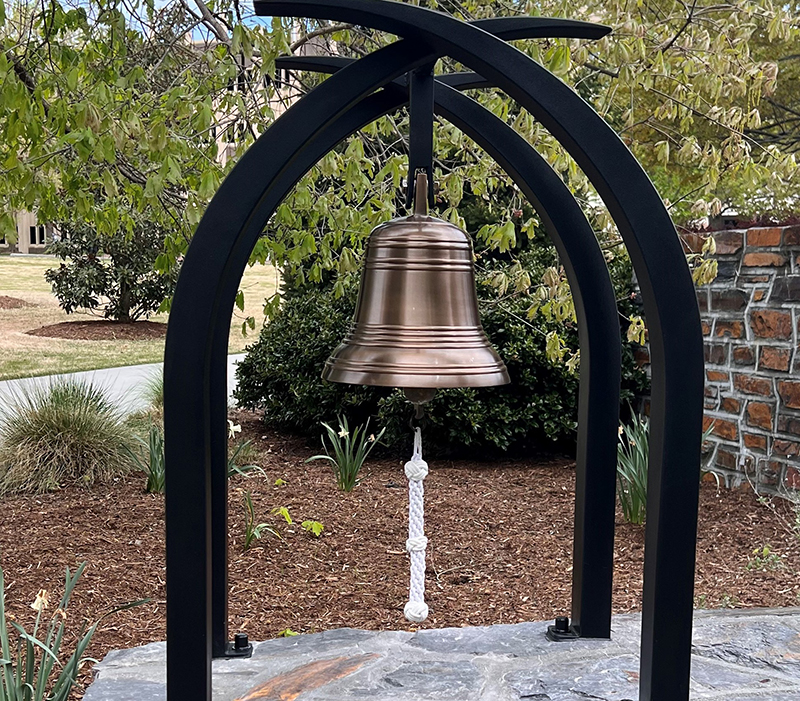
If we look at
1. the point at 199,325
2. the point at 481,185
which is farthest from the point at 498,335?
the point at 199,325

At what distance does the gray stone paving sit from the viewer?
8.20 ft

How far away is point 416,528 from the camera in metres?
2.79

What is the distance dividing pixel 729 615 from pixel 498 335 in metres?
2.99

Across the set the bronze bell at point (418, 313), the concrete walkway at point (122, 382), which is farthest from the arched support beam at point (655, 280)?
the concrete walkway at point (122, 382)

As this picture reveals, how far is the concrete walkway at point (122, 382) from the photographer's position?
339 inches

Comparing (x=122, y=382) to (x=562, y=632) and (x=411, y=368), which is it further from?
(x=411, y=368)

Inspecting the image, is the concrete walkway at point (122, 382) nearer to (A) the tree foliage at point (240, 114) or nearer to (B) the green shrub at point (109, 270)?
(B) the green shrub at point (109, 270)

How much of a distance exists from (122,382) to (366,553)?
6329 millimetres

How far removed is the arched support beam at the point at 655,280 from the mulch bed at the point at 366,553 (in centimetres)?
193

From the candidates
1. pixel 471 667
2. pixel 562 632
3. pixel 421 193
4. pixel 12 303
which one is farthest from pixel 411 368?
pixel 12 303

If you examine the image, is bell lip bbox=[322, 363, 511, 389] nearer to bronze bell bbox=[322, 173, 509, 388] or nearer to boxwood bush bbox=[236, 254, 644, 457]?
bronze bell bbox=[322, 173, 509, 388]

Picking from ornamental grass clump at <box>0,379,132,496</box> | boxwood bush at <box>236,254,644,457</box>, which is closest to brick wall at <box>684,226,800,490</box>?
boxwood bush at <box>236,254,644,457</box>

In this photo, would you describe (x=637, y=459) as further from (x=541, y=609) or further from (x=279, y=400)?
(x=279, y=400)

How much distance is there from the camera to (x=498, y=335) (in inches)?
237
